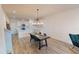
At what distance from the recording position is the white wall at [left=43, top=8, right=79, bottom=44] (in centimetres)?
222

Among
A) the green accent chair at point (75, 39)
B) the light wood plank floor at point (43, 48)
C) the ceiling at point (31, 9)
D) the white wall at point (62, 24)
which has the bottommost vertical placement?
the light wood plank floor at point (43, 48)

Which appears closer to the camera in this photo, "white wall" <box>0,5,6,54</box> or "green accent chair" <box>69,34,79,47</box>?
"white wall" <box>0,5,6,54</box>

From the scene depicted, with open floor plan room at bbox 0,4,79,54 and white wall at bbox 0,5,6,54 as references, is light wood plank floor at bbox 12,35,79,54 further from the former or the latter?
white wall at bbox 0,5,6,54

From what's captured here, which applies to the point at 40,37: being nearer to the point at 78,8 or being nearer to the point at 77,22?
the point at 77,22

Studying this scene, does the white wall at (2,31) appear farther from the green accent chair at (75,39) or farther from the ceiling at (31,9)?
the green accent chair at (75,39)

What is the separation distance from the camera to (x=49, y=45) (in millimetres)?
2293

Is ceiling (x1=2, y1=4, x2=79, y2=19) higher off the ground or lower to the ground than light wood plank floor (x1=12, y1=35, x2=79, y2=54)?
higher

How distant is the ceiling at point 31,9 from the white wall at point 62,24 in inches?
6.2

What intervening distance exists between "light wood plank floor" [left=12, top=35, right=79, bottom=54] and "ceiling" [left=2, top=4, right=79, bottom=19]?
20.1 inches

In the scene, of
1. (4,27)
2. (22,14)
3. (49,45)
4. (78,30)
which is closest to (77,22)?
(78,30)

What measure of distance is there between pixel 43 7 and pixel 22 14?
0.49 meters

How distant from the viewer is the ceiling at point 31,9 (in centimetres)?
200

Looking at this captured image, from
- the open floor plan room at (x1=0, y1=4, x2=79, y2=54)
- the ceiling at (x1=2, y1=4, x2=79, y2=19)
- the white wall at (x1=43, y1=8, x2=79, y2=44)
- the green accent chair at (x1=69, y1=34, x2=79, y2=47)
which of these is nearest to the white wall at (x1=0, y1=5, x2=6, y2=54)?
the open floor plan room at (x1=0, y1=4, x2=79, y2=54)

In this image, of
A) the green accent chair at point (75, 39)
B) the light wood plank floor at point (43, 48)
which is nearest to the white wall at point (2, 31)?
the light wood plank floor at point (43, 48)
